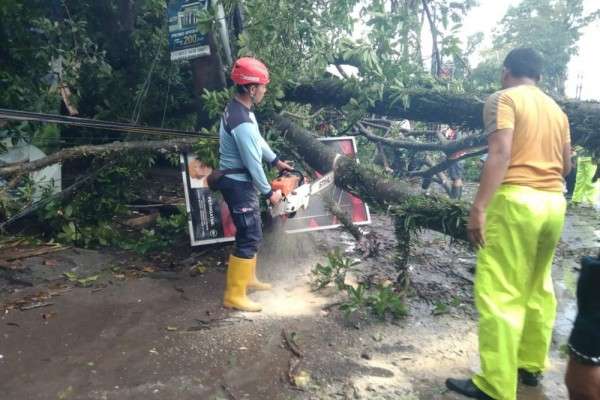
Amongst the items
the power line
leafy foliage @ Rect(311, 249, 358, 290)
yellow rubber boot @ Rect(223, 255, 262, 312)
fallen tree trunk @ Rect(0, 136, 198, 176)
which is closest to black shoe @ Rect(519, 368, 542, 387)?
leafy foliage @ Rect(311, 249, 358, 290)

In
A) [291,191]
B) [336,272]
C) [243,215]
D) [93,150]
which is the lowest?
[336,272]

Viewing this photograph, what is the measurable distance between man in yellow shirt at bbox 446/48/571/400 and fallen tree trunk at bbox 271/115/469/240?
879mm

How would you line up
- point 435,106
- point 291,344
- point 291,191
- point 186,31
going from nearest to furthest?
point 291,344 → point 291,191 → point 435,106 → point 186,31

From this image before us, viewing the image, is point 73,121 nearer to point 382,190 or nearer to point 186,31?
point 186,31

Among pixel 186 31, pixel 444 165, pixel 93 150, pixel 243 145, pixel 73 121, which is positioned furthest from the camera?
pixel 444 165

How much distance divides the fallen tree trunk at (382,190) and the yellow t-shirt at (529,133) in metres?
0.91

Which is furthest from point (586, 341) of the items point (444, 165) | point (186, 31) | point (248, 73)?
point (444, 165)

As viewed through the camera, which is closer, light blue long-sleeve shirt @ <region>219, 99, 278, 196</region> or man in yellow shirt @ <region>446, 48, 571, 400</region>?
man in yellow shirt @ <region>446, 48, 571, 400</region>

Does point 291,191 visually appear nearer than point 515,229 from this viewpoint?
No

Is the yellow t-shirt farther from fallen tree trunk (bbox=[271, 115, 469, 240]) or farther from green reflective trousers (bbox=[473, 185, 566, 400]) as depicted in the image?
fallen tree trunk (bbox=[271, 115, 469, 240])

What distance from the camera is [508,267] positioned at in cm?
262

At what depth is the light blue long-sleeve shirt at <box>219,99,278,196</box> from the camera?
3.81 metres

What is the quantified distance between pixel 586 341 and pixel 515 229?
1.21 metres

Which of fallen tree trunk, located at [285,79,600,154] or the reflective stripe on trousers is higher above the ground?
A: fallen tree trunk, located at [285,79,600,154]
